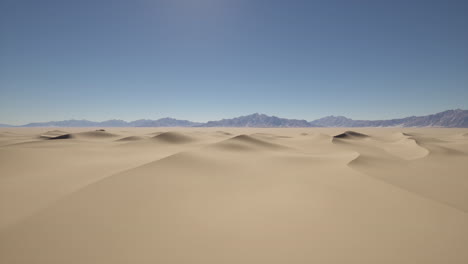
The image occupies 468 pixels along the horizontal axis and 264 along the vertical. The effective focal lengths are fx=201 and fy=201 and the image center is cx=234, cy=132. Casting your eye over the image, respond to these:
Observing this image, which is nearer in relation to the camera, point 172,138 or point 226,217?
point 226,217

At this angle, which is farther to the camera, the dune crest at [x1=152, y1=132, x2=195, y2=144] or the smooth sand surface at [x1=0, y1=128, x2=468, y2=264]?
the dune crest at [x1=152, y1=132, x2=195, y2=144]

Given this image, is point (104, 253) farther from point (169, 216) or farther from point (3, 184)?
point (3, 184)

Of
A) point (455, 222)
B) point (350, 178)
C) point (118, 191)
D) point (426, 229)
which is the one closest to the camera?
point (426, 229)

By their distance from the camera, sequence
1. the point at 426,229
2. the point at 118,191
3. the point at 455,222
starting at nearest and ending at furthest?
the point at 426,229 → the point at 455,222 → the point at 118,191

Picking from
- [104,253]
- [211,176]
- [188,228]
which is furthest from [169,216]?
[211,176]

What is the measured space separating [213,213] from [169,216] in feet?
4.11

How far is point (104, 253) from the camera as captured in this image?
4.14 meters

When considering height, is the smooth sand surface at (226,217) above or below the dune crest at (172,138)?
below

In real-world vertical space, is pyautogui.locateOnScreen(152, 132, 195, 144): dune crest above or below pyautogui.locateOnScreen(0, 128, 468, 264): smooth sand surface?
above

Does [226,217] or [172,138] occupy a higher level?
[172,138]

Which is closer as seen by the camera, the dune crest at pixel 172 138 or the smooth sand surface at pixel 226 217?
the smooth sand surface at pixel 226 217

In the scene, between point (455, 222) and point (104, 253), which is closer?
point (104, 253)

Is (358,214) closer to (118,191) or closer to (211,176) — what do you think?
(211,176)

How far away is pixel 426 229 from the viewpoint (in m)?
5.14
